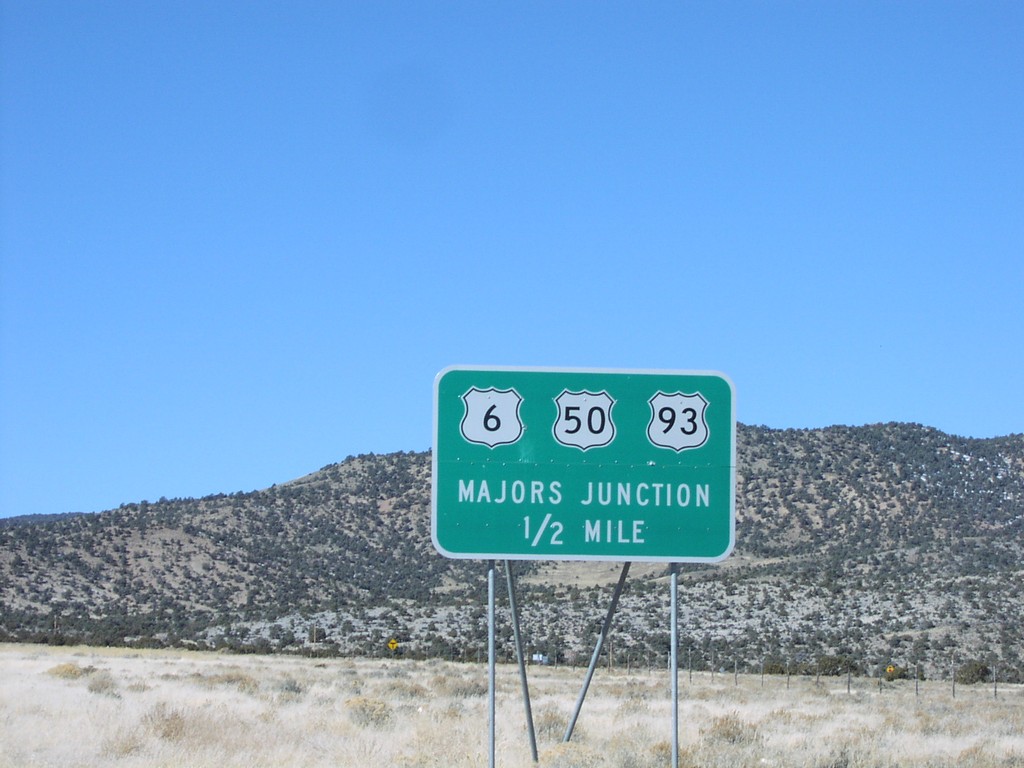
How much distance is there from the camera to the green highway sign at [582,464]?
9789 millimetres

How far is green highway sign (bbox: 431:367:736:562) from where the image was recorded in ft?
32.1

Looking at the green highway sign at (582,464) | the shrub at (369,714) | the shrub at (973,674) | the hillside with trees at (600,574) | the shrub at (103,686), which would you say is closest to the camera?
the green highway sign at (582,464)

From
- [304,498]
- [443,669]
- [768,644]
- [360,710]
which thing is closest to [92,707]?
[360,710]

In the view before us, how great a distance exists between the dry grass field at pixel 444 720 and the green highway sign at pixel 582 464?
209 centimetres

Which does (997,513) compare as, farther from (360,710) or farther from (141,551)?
(360,710)

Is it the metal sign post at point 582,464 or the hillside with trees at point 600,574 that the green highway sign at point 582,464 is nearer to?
the metal sign post at point 582,464

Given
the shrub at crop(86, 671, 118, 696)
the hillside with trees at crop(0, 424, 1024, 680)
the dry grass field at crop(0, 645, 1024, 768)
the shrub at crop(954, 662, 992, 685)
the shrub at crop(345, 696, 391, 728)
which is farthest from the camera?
the hillside with trees at crop(0, 424, 1024, 680)

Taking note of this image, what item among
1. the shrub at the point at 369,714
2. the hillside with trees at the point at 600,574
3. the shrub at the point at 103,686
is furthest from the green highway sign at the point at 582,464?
the hillside with trees at the point at 600,574

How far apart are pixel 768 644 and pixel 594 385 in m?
39.9

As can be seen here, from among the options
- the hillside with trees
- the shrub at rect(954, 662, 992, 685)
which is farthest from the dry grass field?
the hillside with trees

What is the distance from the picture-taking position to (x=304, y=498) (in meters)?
82.5

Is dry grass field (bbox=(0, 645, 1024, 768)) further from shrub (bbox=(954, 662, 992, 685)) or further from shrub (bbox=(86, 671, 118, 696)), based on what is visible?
shrub (bbox=(954, 662, 992, 685))

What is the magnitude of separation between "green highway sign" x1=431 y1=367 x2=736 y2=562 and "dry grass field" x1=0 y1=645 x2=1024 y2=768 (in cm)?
209

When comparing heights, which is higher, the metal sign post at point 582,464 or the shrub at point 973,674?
the metal sign post at point 582,464
